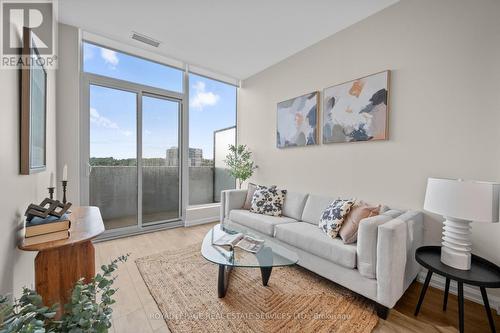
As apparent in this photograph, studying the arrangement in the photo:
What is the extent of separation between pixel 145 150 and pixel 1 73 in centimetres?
257

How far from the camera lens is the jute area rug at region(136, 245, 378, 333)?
62.9 inches

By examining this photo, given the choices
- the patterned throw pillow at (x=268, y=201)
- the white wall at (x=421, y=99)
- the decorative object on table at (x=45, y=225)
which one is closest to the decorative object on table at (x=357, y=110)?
the white wall at (x=421, y=99)

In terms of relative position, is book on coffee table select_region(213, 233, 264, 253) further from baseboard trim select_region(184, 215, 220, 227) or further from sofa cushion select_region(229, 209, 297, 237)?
baseboard trim select_region(184, 215, 220, 227)

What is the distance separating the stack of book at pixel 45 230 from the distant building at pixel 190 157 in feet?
8.29

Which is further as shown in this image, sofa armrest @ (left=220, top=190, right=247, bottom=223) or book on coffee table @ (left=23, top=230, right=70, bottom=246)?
sofa armrest @ (left=220, top=190, right=247, bottom=223)

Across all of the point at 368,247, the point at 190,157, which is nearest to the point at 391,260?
the point at 368,247

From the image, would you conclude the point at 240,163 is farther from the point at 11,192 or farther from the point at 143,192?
the point at 11,192

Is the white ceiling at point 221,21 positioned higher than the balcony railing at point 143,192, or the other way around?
the white ceiling at point 221,21

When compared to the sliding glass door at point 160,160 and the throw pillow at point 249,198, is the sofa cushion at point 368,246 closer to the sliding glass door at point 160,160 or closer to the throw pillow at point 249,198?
the throw pillow at point 249,198

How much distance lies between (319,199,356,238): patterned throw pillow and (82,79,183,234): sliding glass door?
2.61 metres

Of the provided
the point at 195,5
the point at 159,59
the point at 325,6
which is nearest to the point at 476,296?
the point at 325,6

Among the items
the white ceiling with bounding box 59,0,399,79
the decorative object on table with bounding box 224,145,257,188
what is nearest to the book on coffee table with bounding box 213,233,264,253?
the decorative object on table with bounding box 224,145,257,188

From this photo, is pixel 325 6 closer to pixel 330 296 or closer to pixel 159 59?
pixel 159 59

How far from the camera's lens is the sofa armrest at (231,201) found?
11.1 ft
